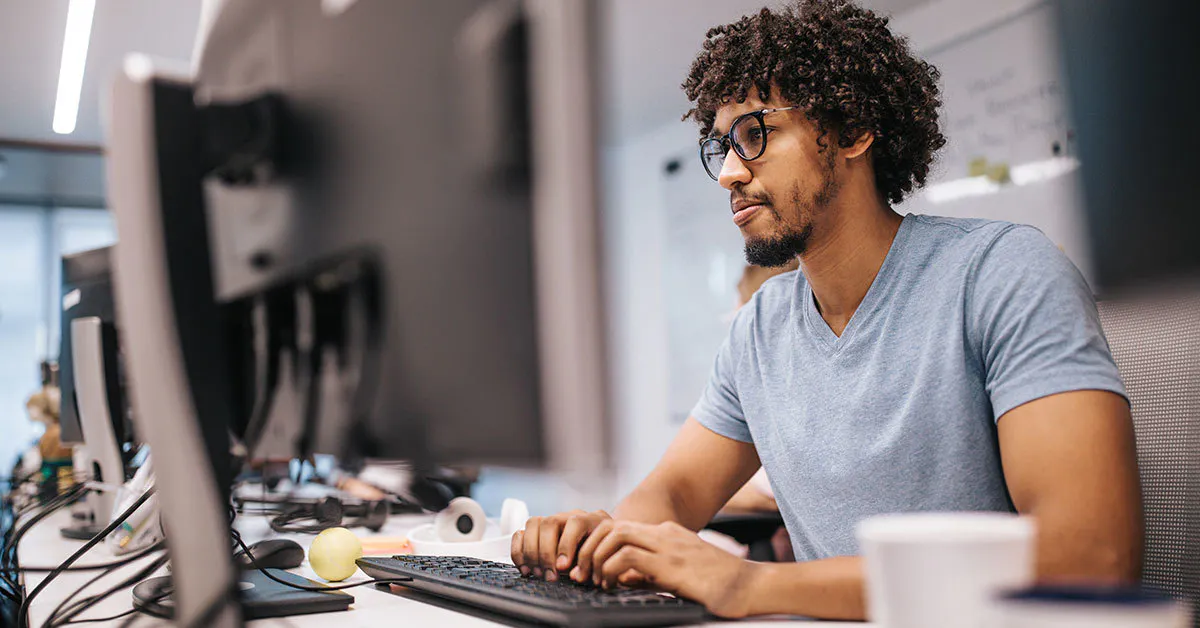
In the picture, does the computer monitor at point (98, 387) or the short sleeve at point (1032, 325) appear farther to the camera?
the computer monitor at point (98, 387)

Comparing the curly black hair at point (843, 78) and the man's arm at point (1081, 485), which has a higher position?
the curly black hair at point (843, 78)

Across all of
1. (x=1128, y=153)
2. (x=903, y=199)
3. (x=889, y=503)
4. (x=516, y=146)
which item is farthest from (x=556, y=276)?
(x=1128, y=153)

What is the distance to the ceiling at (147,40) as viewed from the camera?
304 cm

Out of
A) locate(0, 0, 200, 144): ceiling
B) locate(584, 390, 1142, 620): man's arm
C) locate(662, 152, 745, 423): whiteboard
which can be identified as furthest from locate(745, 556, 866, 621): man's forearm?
locate(662, 152, 745, 423): whiteboard

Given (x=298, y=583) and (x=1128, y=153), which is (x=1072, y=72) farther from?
Answer: (x=298, y=583)

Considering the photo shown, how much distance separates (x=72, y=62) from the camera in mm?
3463

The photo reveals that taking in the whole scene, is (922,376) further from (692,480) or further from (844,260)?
(692,480)

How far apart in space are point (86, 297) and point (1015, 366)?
158 cm

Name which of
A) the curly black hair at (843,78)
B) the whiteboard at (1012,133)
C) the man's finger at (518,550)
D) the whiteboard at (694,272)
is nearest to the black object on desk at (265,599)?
the man's finger at (518,550)

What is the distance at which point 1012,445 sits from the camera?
2.69ft

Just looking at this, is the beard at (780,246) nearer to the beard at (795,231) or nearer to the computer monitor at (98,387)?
the beard at (795,231)

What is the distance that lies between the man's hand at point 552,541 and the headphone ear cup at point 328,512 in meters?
0.50

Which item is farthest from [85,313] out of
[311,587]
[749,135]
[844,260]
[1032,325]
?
[1032,325]

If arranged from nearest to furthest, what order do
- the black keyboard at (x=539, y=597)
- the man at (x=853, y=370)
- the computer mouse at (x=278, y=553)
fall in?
the black keyboard at (x=539, y=597) → the man at (x=853, y=370) → the computer mouse at (x=278, y=553)
